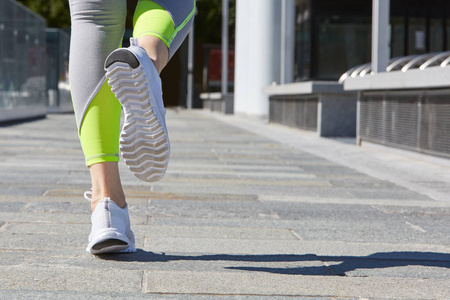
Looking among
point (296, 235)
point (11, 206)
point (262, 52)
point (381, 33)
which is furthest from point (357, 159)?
point (262, 52)

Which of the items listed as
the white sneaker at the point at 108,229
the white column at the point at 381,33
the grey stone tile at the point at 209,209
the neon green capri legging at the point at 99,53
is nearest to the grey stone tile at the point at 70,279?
the white sneaker at the point at 108,229

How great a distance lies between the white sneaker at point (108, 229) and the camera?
9.04 feet

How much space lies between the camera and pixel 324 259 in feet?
9.84

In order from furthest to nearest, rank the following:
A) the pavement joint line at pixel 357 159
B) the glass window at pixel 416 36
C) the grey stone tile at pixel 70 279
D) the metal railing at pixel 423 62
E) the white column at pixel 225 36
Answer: the white column at pixel 225 36 → the glass window at pixel 416 36 → the metal railing at pixel 423 62 → the pavement joint line at pixel 357 159 → the grey stone tile at pixel 70 279

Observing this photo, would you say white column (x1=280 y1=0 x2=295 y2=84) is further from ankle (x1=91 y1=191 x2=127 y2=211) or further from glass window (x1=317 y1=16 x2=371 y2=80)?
ankle (x1=91 y1=191 x2=127 y2=211)

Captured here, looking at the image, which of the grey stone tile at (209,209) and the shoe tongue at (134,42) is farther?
the grey stone tile at (209,209)

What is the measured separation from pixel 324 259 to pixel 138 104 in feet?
3.28

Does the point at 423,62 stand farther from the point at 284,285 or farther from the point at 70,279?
the point at 70,279

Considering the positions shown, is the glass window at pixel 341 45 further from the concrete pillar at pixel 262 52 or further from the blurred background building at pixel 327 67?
the concrete pillar at pixel 262 52

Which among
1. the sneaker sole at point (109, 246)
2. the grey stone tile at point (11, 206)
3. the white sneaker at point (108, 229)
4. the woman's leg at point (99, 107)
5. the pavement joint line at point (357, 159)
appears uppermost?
the woman's leg at point (99, 107)

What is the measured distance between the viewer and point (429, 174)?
726cm

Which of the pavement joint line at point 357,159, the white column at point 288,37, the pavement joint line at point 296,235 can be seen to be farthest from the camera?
the white column at point 288,37

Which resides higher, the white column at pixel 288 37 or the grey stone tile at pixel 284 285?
the white column at pixel 288 37

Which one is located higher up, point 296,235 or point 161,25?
point 161,25
